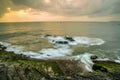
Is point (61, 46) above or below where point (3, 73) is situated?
below

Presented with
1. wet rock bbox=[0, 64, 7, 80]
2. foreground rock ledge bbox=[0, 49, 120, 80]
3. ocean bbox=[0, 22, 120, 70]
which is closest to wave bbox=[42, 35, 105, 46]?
ocean bbox=[0, 22, 120, 70]

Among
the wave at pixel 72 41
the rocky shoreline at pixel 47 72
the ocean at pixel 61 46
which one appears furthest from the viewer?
the wave at pixel 72 41

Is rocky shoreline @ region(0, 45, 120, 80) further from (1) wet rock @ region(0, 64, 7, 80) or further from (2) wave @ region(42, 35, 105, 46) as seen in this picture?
(2) wave @ region(42, 35, 105, 46)

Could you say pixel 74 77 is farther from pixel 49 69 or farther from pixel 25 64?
pixel 25 64

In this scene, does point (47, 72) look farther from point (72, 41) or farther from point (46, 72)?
point (72, 41)

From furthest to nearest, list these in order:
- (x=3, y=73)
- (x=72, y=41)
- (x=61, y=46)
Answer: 1. (x=72, y=41)
2. (x=61, y=46)
3. (x=3, y=73)

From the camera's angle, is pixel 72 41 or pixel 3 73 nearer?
pixel 3 73

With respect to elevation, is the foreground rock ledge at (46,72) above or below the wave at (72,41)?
above

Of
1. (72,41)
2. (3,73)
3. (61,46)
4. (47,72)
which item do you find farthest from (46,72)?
(72,41)

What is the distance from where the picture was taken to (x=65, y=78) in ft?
49.7

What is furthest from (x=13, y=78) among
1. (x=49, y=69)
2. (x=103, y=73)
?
(x=103, y=73)

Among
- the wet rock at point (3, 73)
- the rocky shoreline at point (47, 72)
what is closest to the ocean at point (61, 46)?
the rocky shoreline at point (47, 72)

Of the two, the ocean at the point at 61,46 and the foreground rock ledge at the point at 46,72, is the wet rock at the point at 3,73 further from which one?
the ocean at the point at 61,46

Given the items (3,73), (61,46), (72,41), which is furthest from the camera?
(72,41)
